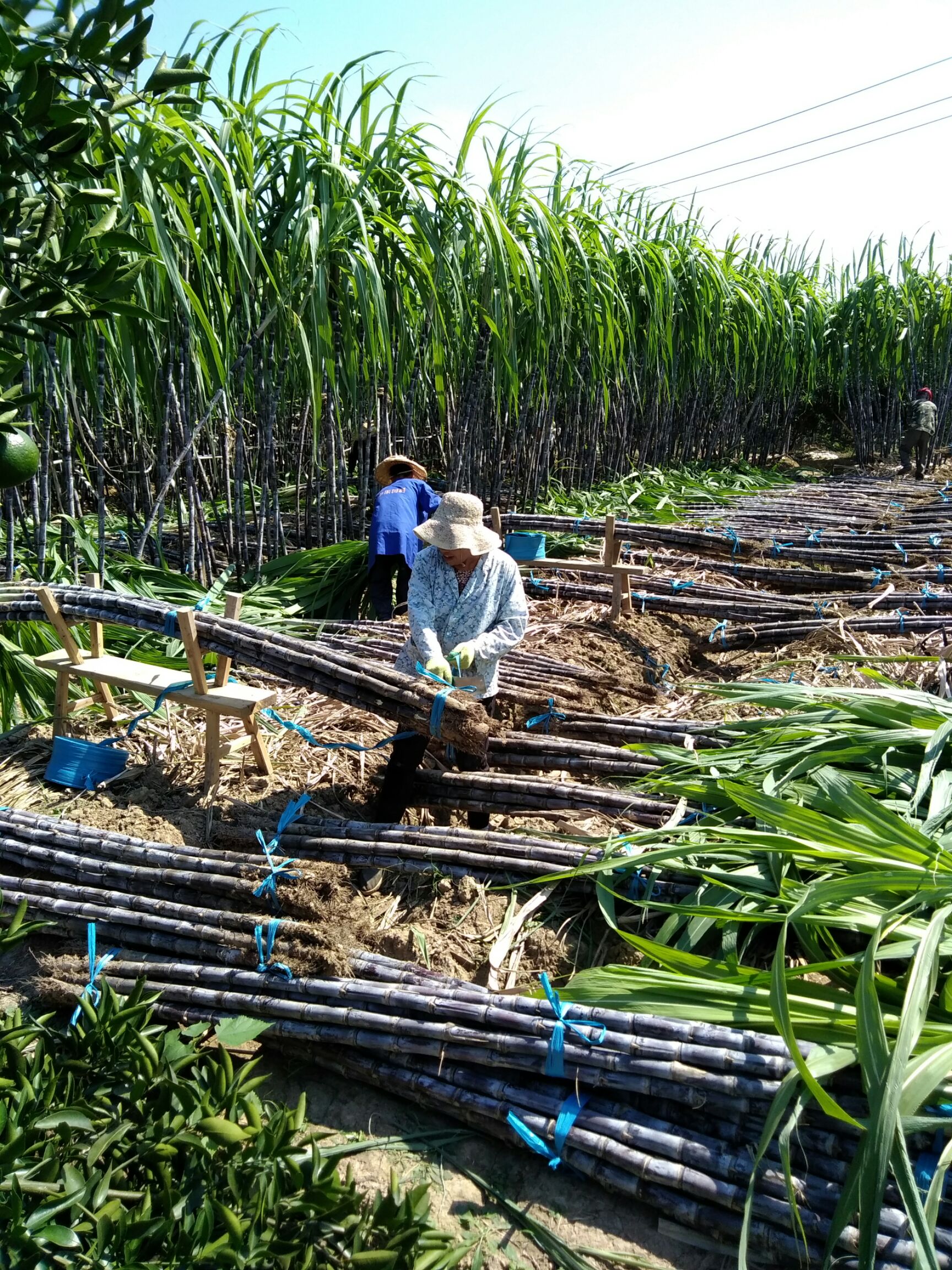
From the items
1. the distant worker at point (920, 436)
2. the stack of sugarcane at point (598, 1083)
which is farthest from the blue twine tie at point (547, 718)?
the distant worker at point (920, 436)

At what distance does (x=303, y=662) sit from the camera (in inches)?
96.7

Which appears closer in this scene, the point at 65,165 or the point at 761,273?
the point at 65,165

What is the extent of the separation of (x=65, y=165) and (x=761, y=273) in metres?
10.6

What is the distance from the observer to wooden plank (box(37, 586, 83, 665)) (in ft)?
9.04

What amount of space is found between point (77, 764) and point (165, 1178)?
1.64m

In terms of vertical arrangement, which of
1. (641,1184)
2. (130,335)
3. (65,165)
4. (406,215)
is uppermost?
(406,215)

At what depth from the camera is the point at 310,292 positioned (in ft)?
13.0

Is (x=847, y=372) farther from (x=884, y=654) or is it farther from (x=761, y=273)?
(x=884, y=654)

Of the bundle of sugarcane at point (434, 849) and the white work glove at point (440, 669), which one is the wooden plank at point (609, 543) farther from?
the bundle of sugarcane at point (434, 849)

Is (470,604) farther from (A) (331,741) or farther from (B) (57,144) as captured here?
(B) (57,144)

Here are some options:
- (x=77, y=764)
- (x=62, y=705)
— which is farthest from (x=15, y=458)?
(x=62, y=705)

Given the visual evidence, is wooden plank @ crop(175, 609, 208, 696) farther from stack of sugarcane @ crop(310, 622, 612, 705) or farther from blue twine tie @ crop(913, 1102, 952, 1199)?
blue twine tie @ crop(913, 1102, 952, 1199)

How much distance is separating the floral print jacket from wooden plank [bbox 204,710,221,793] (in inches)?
23.0

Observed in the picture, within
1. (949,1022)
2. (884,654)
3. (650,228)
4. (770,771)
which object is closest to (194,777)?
(770,771)
